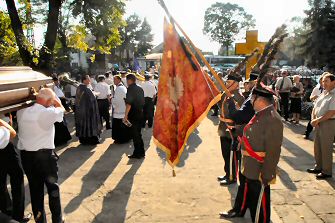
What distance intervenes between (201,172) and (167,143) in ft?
8.80

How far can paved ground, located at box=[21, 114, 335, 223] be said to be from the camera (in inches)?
192

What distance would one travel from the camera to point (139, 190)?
231 inches

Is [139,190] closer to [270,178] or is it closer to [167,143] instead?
[167,143]

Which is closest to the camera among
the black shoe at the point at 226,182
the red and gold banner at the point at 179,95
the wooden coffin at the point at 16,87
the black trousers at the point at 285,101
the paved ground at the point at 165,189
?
the wooden coffin at the point at 16,87

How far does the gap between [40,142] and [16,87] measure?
720 millimetres

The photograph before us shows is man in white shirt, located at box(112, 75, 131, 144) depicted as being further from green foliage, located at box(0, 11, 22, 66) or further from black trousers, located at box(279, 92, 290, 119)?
green foliage, located at box(0, 11, 22, 66)

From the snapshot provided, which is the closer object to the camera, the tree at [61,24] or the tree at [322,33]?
the tree at [61,24]

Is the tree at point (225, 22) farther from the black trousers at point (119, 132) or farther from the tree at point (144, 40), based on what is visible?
the black trousers at point (119, 132)

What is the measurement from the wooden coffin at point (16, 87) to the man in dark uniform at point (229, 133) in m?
2.90

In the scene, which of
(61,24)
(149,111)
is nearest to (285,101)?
(149,111)

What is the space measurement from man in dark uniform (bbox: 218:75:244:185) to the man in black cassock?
414cm

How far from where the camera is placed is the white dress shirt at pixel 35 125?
4.11 meters

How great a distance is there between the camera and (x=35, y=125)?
412cm

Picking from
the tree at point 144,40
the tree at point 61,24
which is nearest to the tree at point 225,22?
the tree at point 144,40
